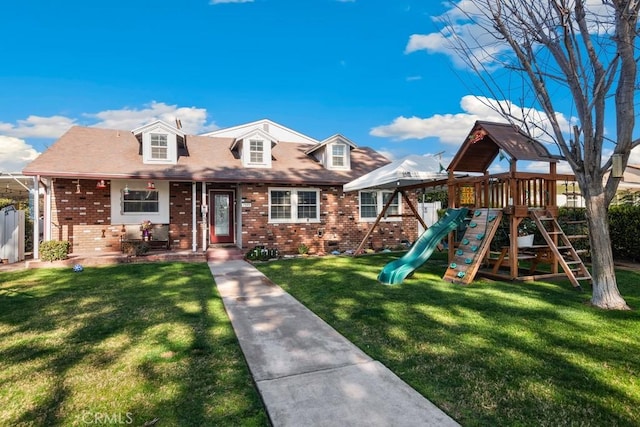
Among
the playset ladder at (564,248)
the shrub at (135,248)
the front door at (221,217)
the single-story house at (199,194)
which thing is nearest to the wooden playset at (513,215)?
the playset ladder at (564,248)

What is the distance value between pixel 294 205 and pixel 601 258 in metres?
10.1

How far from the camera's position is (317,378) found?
3.31 metres

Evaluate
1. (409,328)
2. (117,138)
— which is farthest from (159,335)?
(117,138)

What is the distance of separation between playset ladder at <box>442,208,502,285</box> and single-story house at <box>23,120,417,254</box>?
6.64 m

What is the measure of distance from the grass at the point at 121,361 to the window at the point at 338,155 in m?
9.73

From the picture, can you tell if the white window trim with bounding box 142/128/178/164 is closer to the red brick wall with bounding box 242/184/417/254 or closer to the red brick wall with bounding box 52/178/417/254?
the red brick wall with bounding box 52/178/417/254

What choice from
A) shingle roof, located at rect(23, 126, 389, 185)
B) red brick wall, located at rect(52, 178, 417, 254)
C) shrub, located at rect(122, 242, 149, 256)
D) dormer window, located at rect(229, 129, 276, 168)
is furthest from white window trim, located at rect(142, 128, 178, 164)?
shrub, located at rect(122, 242, 149, 256)

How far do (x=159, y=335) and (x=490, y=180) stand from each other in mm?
8088

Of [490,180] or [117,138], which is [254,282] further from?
[117,138]

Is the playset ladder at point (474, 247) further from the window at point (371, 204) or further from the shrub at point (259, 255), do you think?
the window at point (371, 204)

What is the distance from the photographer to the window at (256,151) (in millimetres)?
14508

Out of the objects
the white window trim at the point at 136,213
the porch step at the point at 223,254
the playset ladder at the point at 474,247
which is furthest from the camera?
the white window trim at the point at 136,213

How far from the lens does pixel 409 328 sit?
470 centimetres

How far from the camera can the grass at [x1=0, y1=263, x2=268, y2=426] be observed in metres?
2.79
